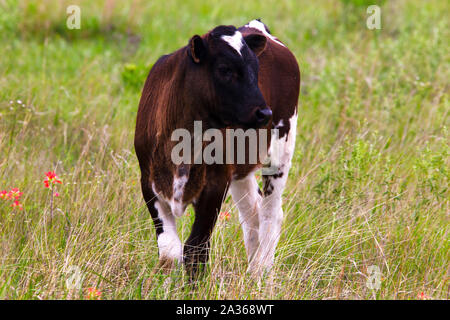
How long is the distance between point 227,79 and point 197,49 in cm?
25

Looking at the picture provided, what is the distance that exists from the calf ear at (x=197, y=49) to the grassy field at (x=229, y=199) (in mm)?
1312

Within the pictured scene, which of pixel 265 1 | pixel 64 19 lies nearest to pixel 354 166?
pixel 64 19

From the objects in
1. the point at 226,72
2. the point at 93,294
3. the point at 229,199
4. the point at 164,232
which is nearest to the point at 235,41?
the point at 226,72

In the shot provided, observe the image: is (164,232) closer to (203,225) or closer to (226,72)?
(203,225)

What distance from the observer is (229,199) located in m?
5.68

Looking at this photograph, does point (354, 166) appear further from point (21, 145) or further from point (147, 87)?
point (21, 145)

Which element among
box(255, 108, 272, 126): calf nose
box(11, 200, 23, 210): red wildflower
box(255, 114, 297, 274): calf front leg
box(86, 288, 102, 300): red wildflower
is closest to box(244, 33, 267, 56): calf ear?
box(255, 108, 272, 126): calf nose

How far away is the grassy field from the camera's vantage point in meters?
4.23

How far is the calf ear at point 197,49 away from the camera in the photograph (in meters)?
3.82

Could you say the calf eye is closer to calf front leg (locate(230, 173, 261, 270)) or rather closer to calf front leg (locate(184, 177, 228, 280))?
calf front leg (locate(184, 177, 228, 280))

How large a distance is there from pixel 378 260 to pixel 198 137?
63.9 inches

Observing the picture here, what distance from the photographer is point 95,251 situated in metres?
4.44

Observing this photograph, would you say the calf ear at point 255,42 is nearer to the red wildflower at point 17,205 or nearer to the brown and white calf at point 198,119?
the brown and white calf at point 198,119

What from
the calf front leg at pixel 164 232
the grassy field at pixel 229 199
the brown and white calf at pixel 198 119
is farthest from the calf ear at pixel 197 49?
the grassy field at pixel 229 199
